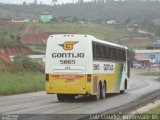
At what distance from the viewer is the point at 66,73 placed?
27.1m

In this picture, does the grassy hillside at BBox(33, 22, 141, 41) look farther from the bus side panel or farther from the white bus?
the bus side panel

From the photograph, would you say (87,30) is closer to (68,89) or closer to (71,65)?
(71,65)

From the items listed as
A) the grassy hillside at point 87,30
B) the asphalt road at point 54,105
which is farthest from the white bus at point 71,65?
the grassy hillside at point 87,30

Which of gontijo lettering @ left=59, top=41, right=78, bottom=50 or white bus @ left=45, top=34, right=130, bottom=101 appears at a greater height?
gontijo lettering @ left=59, top=41, right=78, bottom=50

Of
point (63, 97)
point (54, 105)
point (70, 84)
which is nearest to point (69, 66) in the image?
point (70, 84)

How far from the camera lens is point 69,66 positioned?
2714cm

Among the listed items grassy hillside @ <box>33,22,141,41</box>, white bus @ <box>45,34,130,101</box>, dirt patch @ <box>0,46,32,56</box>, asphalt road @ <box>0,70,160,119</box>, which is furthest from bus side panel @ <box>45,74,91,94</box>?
grassy hillside @ <box>33,22,141,41</box>

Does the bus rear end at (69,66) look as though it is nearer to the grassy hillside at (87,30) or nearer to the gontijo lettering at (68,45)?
the gontijo lettering at (68,45)

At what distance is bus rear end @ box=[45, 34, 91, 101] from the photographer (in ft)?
88.5

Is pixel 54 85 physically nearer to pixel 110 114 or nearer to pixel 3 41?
pixel 110 114

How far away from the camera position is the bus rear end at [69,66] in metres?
27.0

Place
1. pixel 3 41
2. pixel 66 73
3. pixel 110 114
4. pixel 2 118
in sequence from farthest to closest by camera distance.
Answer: pixel 3 41
pixel 66 73
pixel 110 114
pixel 2 118

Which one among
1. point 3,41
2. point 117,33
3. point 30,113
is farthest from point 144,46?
point 30,113

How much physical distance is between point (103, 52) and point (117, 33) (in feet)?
488
